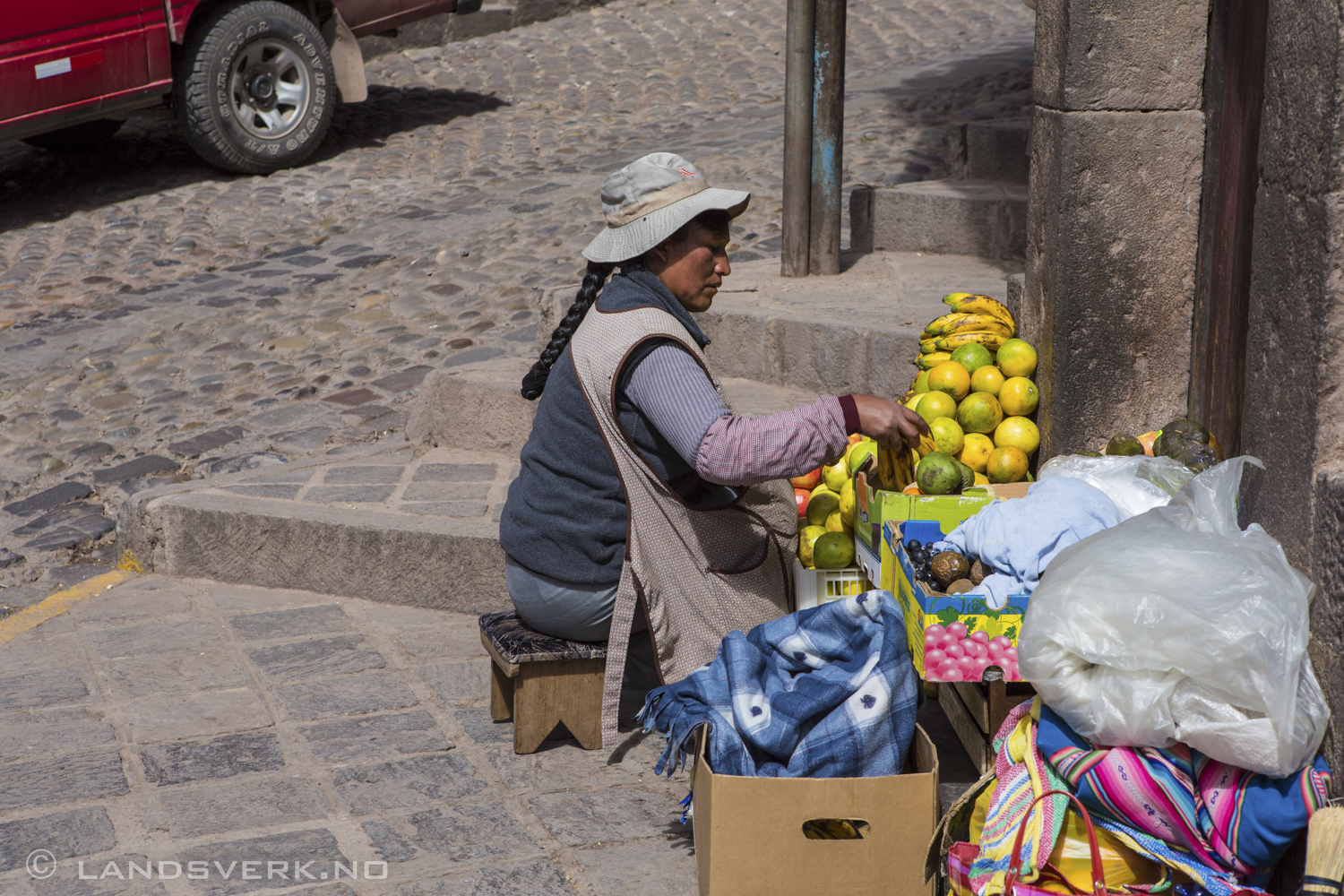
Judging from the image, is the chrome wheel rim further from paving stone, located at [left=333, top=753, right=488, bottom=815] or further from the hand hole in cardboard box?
the hand hole in cardboard box

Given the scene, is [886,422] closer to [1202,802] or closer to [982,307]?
[1202,802]

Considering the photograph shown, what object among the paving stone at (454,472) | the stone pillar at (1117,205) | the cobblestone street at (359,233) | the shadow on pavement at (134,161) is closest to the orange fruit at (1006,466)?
the stone pillar at (1117,205)

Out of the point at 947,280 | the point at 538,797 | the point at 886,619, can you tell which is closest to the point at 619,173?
the point at 886,619

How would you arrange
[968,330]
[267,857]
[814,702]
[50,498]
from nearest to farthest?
1. [814,702]
2. [267,857]
3. [968,330]
4. [50,498]

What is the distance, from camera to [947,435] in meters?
3.90

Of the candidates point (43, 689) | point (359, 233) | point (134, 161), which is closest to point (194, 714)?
point (43, 689)

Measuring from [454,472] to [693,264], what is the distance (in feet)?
7.35

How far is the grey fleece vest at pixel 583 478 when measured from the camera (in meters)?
3.27

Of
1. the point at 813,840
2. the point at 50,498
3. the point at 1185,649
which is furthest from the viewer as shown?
the point at 50,498

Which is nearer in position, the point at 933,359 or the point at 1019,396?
the point at 1019,396

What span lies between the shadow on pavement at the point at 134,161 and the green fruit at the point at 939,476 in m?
7.39

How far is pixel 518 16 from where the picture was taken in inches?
521

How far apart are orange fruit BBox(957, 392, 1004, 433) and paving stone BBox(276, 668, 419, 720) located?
183 centimetres

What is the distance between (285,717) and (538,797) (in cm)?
90
